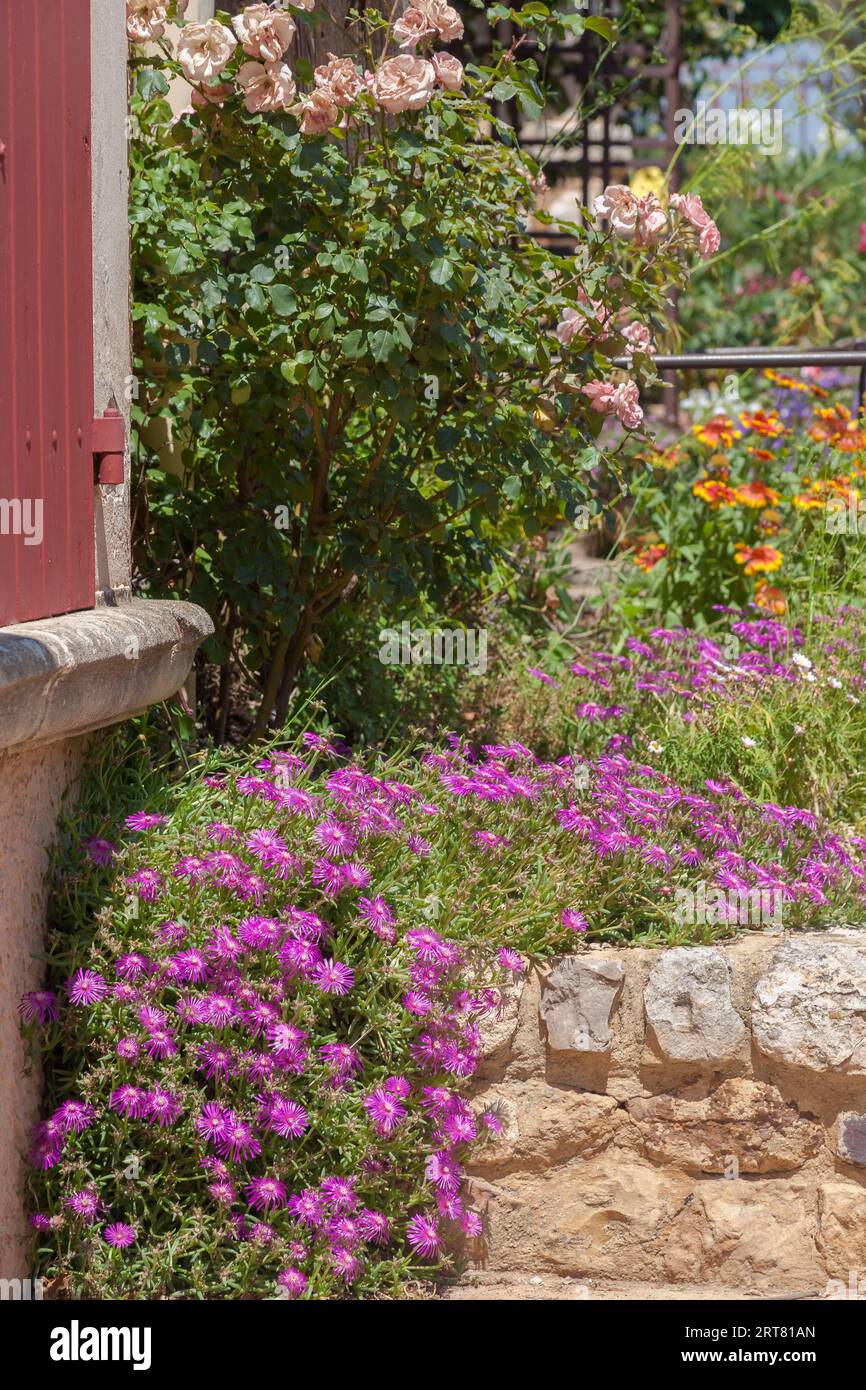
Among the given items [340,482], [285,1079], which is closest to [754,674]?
[340,482]

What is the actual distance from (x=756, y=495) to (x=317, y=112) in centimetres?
228

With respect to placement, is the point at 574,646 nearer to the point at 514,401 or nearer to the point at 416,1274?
the point at 514,401

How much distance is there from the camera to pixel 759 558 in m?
4.76

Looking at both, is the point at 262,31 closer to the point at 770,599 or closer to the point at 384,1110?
the point at 384,1110

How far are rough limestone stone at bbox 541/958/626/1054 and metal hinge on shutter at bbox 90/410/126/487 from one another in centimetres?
136

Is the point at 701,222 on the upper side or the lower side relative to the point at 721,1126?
upper

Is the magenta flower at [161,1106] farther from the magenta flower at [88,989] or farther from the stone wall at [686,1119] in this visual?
the stone wall at [686,1119]

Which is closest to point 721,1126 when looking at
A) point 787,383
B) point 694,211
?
point 694,211

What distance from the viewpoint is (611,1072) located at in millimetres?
3137

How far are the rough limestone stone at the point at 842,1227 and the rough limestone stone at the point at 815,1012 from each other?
273 mm

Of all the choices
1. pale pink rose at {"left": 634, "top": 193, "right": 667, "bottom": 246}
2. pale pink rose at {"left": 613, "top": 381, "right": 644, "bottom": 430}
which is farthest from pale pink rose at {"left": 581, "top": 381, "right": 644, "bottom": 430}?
pale pink rose at {"left": 634, "top": 193, "right": 667, "bottom": 246}

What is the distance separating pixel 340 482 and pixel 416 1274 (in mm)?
1823

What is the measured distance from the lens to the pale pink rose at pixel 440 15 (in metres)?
3.09

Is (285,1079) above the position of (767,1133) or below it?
above
